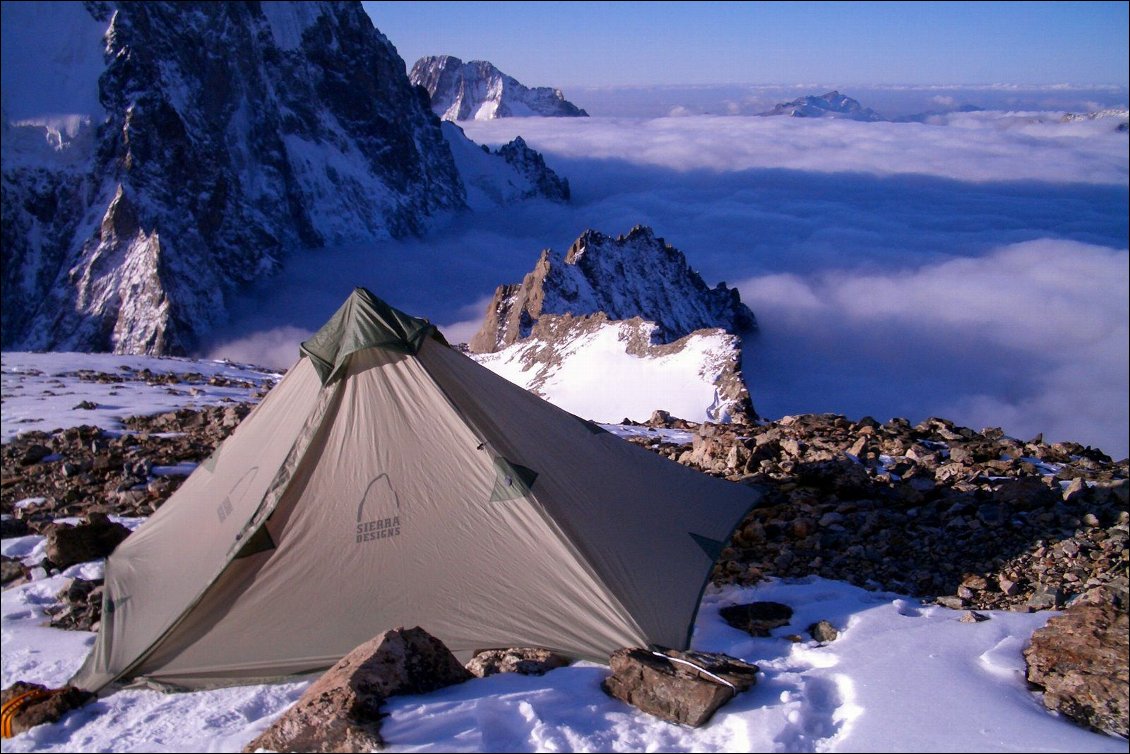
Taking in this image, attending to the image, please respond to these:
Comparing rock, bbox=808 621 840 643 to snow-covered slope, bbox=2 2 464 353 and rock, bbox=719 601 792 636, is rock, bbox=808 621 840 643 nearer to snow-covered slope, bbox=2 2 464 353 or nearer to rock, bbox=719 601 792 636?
rock, bbox=719 601 792 636

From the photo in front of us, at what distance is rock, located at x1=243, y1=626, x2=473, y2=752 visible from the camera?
442 centimetres

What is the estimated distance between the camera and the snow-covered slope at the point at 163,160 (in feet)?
314

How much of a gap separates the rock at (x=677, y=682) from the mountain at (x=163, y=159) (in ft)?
325

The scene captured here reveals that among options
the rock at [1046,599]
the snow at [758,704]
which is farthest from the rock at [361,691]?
the rock at [1046,599]

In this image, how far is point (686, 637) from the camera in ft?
20.3

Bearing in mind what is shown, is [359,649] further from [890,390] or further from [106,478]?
[890,390]

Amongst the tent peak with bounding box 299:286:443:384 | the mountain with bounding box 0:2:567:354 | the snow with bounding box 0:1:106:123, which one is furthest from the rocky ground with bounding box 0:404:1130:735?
the snow with bounding box 0:1:106:123

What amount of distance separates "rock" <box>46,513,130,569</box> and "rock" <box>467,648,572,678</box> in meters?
4.40

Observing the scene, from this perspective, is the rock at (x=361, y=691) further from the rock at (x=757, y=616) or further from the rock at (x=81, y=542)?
the rock at (x=81, y=542)

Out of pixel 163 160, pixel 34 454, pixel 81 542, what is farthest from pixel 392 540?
pixel 163 160

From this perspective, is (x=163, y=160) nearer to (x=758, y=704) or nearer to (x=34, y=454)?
(x=34, y=454)

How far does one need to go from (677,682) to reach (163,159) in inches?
4590

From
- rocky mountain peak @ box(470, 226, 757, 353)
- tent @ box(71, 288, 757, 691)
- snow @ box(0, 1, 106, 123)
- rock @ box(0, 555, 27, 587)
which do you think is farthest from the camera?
snow @ box(0, 1, 106, 123)

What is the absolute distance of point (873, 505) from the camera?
8852 millimetres
